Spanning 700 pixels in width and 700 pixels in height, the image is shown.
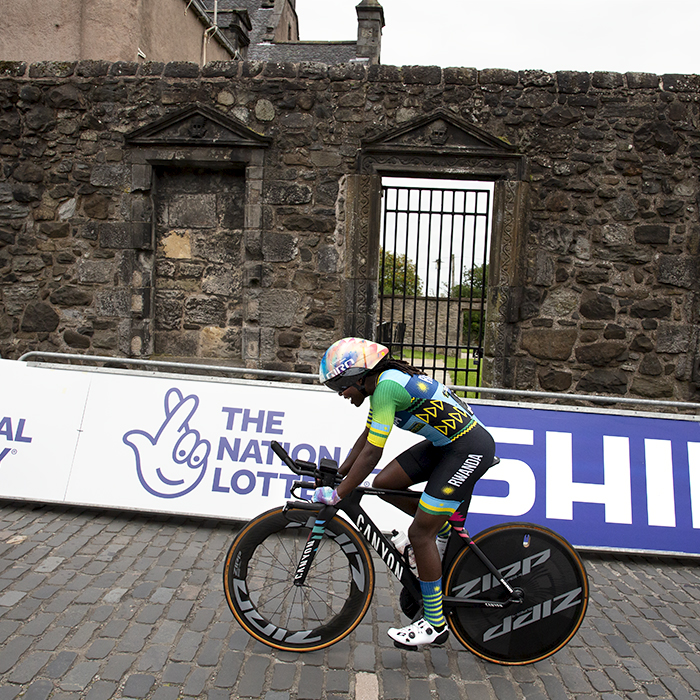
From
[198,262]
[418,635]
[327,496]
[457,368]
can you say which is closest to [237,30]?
[198,262]

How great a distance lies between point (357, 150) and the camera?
7449 millimetres

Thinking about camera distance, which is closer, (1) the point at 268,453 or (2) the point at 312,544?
(2) the point at 312,544

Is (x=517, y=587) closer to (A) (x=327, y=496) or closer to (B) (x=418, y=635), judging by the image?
(B) (x=418, y=635)

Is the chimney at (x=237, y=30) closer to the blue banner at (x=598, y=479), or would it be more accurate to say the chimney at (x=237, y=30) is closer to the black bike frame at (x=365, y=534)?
the blue banner at (x=598, y=479)

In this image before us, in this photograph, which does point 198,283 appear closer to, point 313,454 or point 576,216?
point 313,454

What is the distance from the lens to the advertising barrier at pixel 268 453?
4.23m

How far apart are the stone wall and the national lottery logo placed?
322 centimetres

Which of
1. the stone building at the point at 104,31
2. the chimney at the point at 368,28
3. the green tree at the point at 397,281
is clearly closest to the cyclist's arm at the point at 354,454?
the green tree at the point at 397,281

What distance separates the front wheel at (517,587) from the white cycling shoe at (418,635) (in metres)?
0.10

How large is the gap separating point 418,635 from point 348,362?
136 cm

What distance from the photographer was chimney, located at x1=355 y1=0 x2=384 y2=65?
81.1 feet

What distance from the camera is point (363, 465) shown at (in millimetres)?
2650

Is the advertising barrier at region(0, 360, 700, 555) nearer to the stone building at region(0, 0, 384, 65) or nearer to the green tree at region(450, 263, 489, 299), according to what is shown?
the green tree at region(450, 263, 489, 299)

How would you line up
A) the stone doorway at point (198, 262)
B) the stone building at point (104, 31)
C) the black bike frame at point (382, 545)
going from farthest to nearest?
the stone building at point (104, 31)
the stone doorway at point (198, 262)
the black bike frame at point (382, 545)
